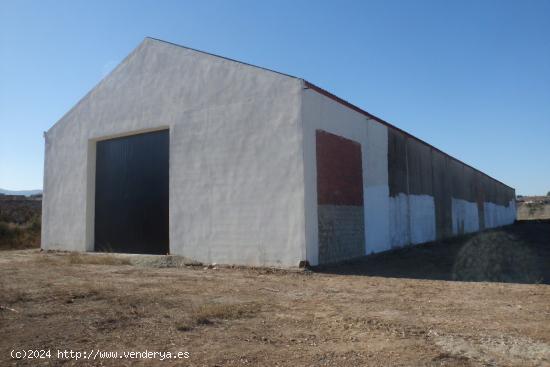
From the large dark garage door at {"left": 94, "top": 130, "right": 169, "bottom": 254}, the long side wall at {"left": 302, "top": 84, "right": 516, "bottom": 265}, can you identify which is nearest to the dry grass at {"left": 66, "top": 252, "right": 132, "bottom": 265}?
the large dark garage door at {"left": 94, "top": 130, "right": 169, "bottom": 254}

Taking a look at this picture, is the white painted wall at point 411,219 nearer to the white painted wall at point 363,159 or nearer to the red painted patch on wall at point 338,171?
the white painted wall at point 363,159

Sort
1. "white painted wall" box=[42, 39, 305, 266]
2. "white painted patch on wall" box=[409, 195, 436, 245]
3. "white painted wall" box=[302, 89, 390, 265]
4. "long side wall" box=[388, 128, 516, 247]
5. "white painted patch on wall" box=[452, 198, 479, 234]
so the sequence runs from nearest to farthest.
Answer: "white painted wall" box=[302, 89, 390, 265] → "white painted wall" box=[42, 39, 305, 266] → "long side wall" box=[388, 128, 516, 247] → "white painted patch on wall" box=[409, 195, 436, 245] → "white painted patch on wall" box=[452, 198, 479, 234]

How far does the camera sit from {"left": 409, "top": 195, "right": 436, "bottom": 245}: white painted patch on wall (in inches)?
743

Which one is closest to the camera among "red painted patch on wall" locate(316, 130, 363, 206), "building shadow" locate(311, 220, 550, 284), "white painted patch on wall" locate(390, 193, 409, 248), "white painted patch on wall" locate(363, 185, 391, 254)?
"building shadow" locate(311, 220, 550, 284)

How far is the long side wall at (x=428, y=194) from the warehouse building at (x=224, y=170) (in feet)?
0.42

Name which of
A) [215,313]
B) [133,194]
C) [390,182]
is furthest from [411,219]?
[215,313]

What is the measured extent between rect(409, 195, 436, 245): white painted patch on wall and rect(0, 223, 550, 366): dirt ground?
315 inches

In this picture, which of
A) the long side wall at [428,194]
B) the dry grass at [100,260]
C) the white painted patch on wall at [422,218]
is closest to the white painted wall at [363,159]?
the long side wall at [428,194]

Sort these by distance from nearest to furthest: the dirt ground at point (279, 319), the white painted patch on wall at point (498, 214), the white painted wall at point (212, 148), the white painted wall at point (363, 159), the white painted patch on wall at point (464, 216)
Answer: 1. the dirt ground at point (279, 319)
2. the white painted wall at point (363, 159)
3. the white painted wall at point (212, 148)
4. the white painted patch on wall at point (464, 216)
5. the white painted patch on wall at point (498, 214)

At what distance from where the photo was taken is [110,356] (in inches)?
179

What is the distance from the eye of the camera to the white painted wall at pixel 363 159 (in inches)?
465

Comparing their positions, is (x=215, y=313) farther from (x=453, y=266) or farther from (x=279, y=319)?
(x=453, y=266)

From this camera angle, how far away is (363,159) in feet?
49.6

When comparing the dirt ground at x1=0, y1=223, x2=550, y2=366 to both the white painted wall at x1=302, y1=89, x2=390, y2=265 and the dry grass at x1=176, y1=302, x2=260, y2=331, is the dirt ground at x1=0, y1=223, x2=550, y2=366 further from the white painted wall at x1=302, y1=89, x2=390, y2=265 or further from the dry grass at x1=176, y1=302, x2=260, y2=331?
the white painted wall at x1=302, y1=89, x2=390, y2=265
